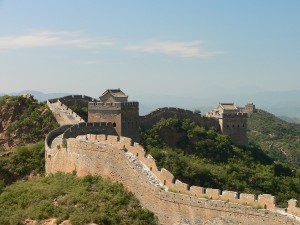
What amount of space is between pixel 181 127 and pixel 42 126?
1127cm


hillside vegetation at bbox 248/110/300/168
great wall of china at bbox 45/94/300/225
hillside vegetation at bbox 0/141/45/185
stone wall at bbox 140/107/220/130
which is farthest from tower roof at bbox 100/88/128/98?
hillside vegetation at bbox 248/110/300/168

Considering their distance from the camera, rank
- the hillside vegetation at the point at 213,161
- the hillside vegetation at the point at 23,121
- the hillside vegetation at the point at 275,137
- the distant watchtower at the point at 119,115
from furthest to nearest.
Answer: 1. the hillside vegetation at the point at 275,137
2. the hillside vegetation at the point at 23,121
3. the distant watchtower at the point at 119,115
4. the hillside vegetation at the point at 213,161

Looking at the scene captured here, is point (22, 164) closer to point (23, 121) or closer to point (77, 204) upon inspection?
point (23, 121)

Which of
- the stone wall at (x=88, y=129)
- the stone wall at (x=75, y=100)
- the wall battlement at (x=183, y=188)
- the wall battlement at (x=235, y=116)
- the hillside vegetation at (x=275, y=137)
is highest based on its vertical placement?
the stone wall at (x=75, y=100)

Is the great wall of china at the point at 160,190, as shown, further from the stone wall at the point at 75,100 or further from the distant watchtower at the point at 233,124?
the distant watchtower at the point at 233,124

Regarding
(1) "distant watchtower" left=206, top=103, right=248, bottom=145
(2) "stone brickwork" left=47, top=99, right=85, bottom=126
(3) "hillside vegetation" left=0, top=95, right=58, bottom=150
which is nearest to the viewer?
(2) "stone brickwork" left=47, top=99, right=85, bottom=126

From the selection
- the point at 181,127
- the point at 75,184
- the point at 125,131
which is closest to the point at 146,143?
the point at 125,131

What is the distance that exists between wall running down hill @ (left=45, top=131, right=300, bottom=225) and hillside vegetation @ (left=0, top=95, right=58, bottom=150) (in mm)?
12792

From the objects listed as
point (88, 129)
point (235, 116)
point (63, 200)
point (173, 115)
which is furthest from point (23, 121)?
point (63, 200)

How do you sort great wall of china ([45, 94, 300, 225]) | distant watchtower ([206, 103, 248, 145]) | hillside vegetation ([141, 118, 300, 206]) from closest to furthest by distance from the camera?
great wall of china ([45, 94, 300, 225]), hillside vegetation ([141, 118, 300, 206]), distant watchtower ([206, 103, 248, 145])

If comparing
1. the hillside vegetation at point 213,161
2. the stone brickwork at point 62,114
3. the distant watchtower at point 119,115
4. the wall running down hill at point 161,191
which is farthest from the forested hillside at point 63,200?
the hillside vegetation at point 213,161

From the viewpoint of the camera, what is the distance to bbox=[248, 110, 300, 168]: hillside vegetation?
70562 millimetres

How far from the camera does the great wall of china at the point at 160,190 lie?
60.5ft

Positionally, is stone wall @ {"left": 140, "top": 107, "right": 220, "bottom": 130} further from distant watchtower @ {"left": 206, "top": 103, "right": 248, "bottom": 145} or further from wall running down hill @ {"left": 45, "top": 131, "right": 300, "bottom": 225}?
wall running down hill @ {"left": 45, "top": 131, "right": 300, "bottom": 225}
